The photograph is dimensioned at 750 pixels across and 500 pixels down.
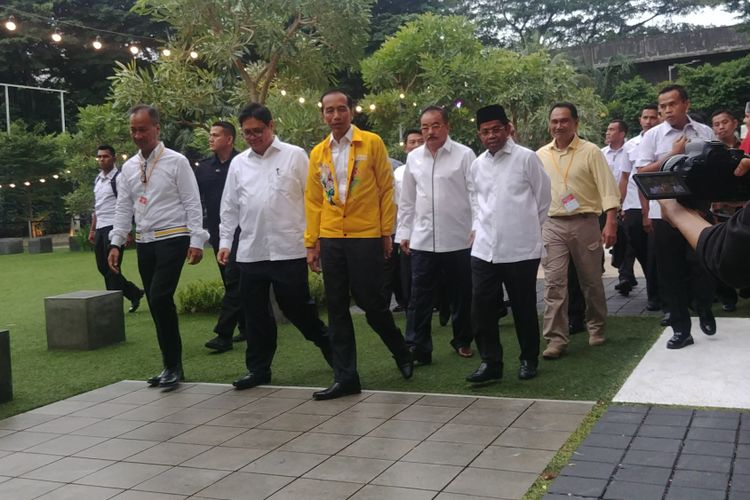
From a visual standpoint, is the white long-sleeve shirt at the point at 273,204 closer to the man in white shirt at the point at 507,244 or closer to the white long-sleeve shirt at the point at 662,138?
the man in white shirt at the point at 507,244

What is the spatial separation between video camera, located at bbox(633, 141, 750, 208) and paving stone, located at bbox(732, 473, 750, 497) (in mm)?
1801

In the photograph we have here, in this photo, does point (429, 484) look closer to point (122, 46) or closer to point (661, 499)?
point (661, 499)

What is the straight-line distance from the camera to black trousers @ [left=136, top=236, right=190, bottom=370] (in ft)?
19.4

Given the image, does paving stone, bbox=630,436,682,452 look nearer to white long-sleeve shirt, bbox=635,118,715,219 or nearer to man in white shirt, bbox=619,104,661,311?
white long-sleeve shirt, bbox=635,118,715,219

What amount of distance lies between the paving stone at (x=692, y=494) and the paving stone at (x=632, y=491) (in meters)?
0.04

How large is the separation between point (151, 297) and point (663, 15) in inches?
1771

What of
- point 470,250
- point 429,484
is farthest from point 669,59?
point 429,484

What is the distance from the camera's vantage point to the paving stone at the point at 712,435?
163 inches

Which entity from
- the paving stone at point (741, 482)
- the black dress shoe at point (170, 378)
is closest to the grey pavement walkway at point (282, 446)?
the black dress shoe at point (170, 378)

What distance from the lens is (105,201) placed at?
9.71m

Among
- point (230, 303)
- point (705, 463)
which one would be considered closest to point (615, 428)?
point (705, 463)

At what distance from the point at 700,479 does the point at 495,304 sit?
219 centimetres

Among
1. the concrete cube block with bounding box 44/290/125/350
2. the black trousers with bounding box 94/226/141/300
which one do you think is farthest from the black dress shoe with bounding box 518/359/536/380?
the black trousers with bounding box 94/226/141/300

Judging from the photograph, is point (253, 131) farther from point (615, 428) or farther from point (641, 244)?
point (641, 244)
